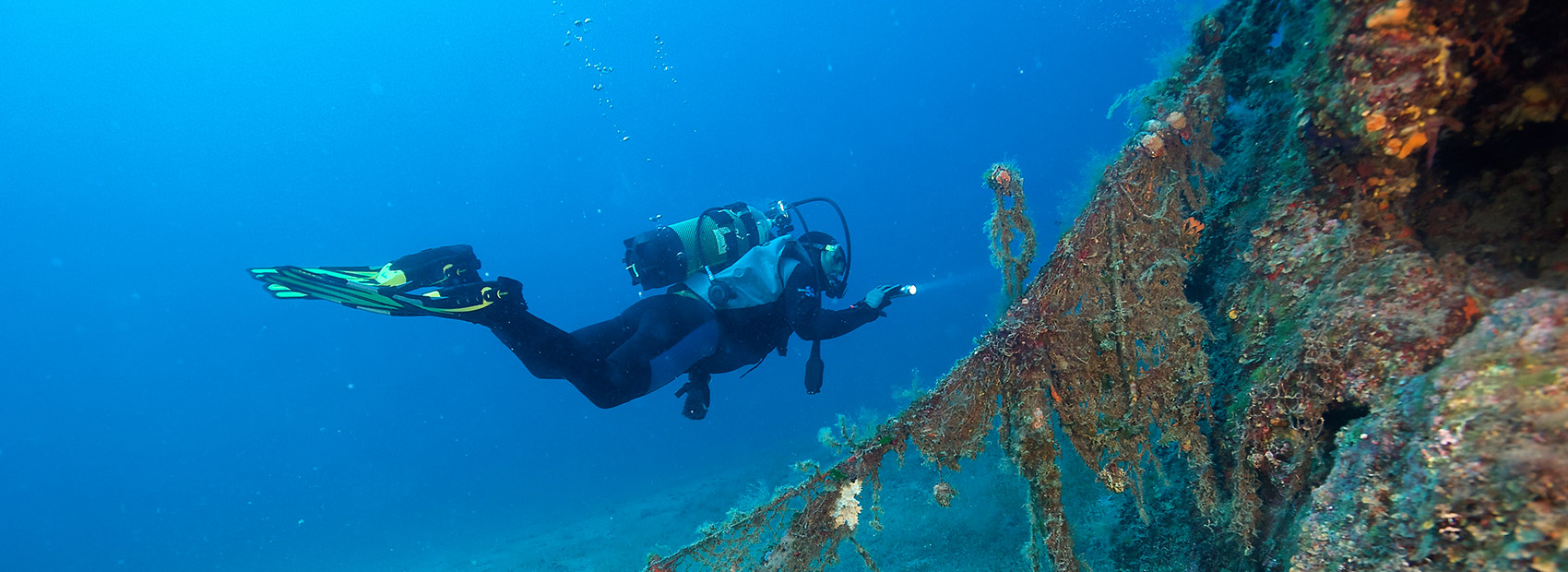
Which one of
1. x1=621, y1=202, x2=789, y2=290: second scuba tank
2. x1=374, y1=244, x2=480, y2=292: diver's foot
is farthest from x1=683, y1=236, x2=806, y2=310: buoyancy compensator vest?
x1=374, y1=244, x2=480, y2=292: diver's foot

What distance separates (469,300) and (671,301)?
194 centimetres

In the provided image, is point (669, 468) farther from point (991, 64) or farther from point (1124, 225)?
Result: point (991, 64)

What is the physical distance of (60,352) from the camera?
2704 inches

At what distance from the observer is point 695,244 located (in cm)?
580

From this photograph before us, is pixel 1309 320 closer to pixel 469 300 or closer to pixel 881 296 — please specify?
pixel 881 296

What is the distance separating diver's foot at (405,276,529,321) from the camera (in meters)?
4.22

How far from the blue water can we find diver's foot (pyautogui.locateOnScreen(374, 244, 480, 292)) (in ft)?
165

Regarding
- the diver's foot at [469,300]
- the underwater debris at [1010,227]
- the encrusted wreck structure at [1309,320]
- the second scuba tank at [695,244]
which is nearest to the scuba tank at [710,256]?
the second scuba tank at [695,244]

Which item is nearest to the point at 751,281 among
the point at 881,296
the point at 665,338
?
the point at 665,338

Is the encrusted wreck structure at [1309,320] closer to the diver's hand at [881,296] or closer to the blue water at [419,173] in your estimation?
the diver's hand at [881,296]

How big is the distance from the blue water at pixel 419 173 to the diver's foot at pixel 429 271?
50274mm

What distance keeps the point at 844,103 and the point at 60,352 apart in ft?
348

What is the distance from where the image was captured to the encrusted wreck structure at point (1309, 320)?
119cm

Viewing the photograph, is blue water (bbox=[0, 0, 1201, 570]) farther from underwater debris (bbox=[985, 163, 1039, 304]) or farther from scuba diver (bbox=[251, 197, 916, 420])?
underwater debris (bbox=[985, 163, 1039, 304])
